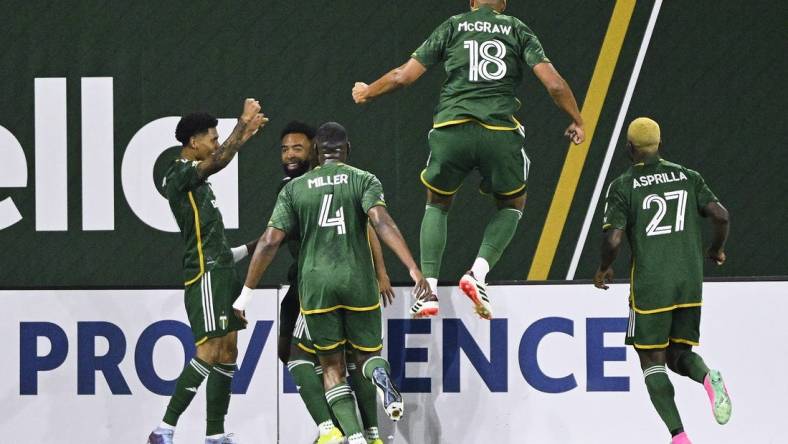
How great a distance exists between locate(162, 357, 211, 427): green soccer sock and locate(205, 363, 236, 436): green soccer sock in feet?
0.20

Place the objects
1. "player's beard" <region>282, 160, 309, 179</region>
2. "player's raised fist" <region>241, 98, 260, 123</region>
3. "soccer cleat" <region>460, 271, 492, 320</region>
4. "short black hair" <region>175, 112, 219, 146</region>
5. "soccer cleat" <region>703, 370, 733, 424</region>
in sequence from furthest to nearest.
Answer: "player's beard" <region>282, 160, 309, 179</region>
"short black hair" <region>175, 112, 219, 146</region>
"player's raised fist" <region>241, 98, 260, 123</region>
"soccer cleat" <region>460, 271, 492, 320</region>
"soccer cleat" <region>703, 370, 733, 424</region>

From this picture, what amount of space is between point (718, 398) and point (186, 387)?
2.94 m

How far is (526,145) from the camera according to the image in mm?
7996

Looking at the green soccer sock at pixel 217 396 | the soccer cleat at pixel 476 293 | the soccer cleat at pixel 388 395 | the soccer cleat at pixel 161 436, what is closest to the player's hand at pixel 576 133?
the soccer cleat at pixel 476 293

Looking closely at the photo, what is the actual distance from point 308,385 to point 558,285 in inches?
68.5

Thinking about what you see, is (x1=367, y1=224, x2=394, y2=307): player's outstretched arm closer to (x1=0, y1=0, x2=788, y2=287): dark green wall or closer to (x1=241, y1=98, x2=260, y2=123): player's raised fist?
(x1=0, y1=0, x2=788, y2=287): dark green wall

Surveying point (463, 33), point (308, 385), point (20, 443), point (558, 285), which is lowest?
point (20, 443)

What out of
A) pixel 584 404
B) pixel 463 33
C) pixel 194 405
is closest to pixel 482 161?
pixel 463 33

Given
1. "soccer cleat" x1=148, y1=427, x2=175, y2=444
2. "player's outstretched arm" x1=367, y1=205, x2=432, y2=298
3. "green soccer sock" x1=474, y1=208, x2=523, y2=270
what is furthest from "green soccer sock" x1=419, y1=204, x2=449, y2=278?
"soccer cleat" x1=148, y1=427, x2=175, y2=444

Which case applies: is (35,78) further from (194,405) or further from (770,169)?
(770,169)

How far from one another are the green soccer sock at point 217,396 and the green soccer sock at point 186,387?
62mm

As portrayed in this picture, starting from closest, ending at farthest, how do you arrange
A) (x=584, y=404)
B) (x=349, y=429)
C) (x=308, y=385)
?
1. (x=349, y=429)
2. (x=308, y=385)
3. (x=584, y=404)

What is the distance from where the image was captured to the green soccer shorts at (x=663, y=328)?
6824mm

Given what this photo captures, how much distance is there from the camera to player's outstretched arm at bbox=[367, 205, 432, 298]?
6148mm
